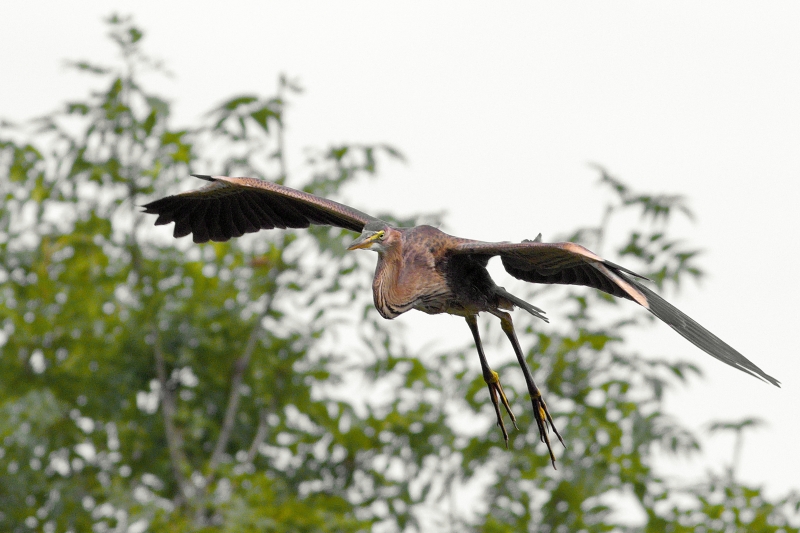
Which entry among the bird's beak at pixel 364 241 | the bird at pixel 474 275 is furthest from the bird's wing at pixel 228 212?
the bird's beak at pixel 364 241

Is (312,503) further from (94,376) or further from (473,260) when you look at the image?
(473,260)

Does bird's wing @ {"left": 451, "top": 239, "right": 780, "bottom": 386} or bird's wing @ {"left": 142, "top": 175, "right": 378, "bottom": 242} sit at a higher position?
bird's wing @ {"left": 142, "top": 175, "right": 378, "bottom": 242}

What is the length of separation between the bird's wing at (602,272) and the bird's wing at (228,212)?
44.1 inches

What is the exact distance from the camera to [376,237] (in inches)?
183

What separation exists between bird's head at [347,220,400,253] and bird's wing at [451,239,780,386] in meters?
0.25

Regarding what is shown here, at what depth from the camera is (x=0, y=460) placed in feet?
32.0

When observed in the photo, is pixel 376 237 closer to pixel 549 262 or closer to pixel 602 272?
pixel 549 262

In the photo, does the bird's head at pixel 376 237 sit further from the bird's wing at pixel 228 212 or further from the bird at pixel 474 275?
the bird's wing at pixel 228 212

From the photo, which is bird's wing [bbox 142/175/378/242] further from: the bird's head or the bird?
the bird's head

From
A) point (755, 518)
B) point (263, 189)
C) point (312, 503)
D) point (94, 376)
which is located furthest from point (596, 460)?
point (263, 189)

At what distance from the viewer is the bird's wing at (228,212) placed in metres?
5.75

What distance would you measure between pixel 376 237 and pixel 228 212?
159 cm

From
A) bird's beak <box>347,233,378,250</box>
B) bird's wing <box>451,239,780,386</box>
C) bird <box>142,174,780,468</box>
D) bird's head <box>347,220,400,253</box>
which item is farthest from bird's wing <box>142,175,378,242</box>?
bird's wing <box>451,239,780,386</box>

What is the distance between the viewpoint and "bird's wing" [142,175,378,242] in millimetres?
5750
